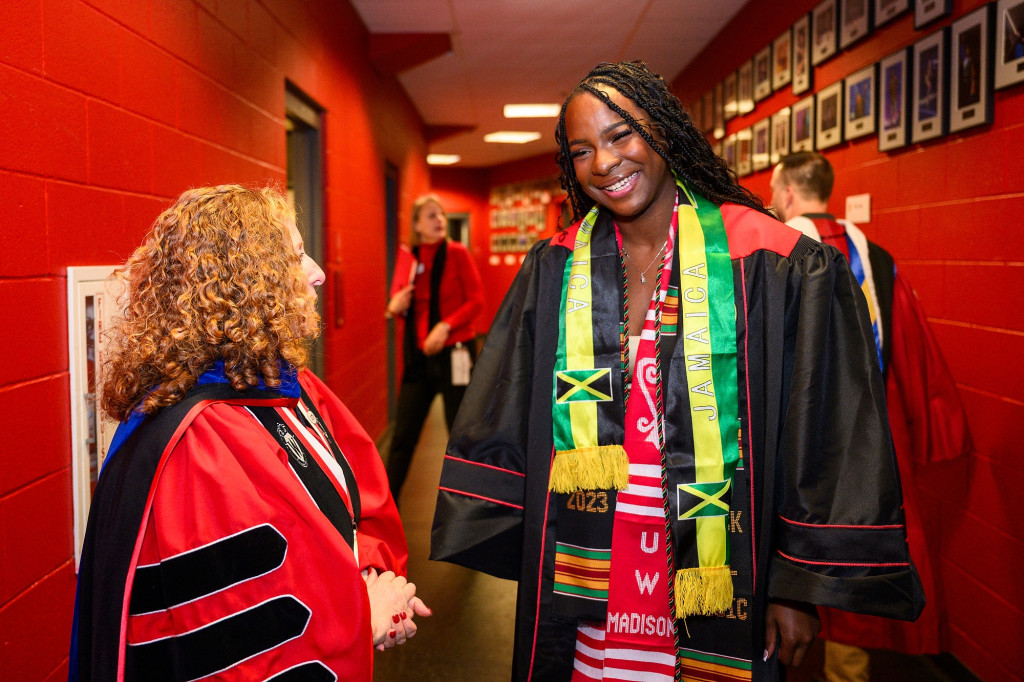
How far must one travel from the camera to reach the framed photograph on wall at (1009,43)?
6.47ft

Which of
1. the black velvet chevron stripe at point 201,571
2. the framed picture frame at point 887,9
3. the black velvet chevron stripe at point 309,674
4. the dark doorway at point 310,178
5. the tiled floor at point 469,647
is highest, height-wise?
the framed picture frame at point 887,9

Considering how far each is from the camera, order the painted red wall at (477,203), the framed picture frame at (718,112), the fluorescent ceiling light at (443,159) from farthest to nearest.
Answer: the painted red wall at (477,203)
the fluorescent ceiling light at (443,159)
the framed picture frame at (718,112)

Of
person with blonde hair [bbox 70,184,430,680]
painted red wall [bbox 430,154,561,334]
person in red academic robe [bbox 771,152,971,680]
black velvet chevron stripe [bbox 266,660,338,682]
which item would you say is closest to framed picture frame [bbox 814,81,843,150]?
person in red academic robe [bbox 771,152,971,680]

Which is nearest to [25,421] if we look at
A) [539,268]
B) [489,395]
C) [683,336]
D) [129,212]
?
[129,212]

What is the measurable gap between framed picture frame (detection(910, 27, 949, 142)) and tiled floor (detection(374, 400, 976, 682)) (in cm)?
180

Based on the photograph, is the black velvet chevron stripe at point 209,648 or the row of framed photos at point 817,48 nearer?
the black velvet chevron stripe at point 209,648

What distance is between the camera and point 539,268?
1.42 meters

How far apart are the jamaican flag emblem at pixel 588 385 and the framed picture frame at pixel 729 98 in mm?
4137

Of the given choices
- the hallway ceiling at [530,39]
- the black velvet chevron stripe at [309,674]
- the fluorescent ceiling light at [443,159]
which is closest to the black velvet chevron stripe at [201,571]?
the black velvet chevron stripe at [309,674]

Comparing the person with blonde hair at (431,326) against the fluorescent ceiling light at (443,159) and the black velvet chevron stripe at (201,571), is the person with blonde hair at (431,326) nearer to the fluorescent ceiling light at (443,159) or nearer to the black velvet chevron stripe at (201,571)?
the black velvet chevron stripe at (201,571)

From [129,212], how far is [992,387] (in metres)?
2.50

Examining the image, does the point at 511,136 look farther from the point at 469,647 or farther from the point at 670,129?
the point at 670,129

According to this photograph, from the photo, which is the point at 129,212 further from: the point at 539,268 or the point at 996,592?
the point at 996,592

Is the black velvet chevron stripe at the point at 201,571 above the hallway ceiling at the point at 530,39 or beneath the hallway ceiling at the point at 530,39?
beneath
